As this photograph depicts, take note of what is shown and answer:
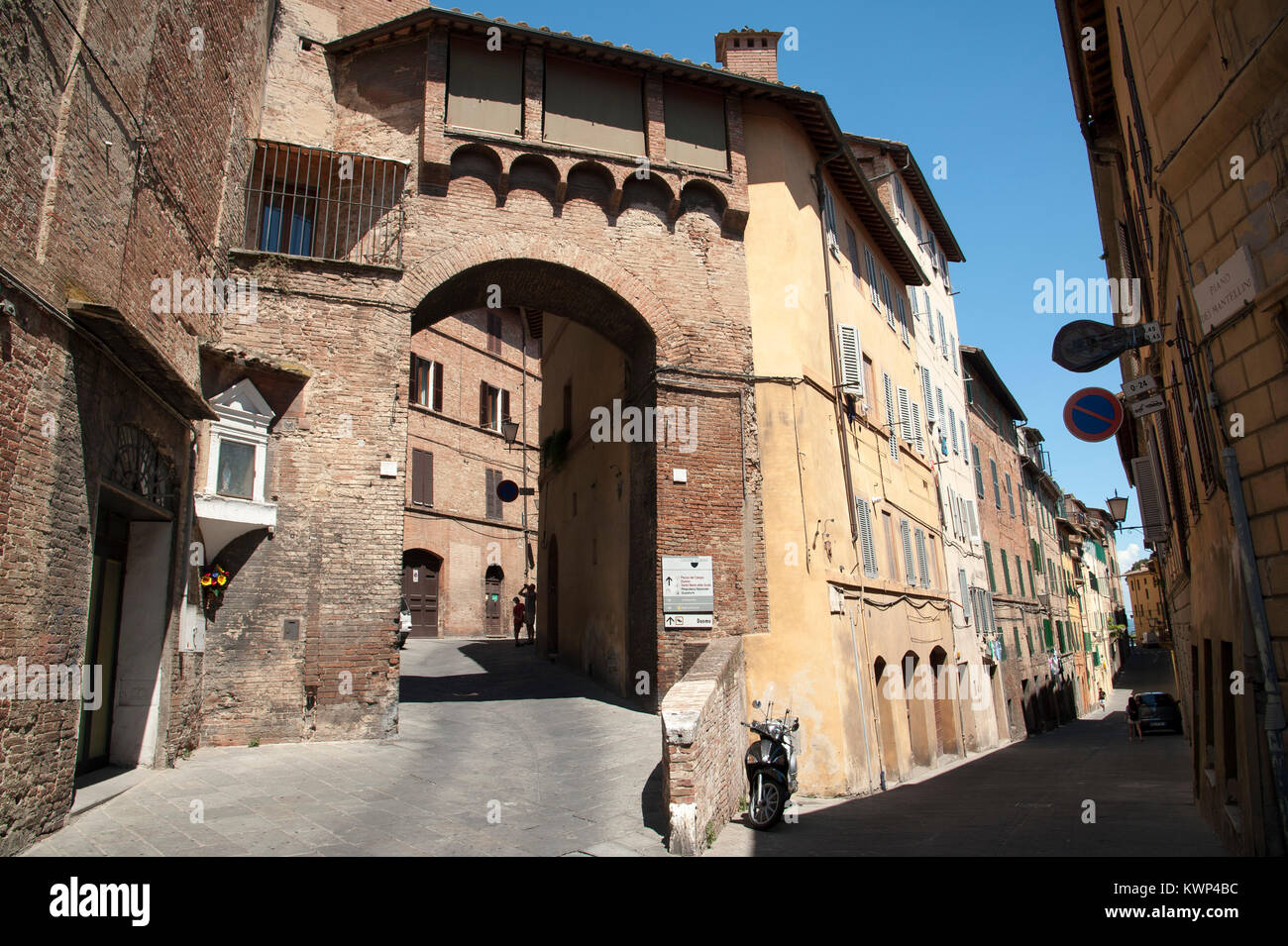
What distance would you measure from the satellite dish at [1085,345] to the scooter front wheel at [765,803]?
4855mm

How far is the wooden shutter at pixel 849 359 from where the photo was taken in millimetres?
14414

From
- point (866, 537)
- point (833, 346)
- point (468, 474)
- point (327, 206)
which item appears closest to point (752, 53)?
point (833, 346)

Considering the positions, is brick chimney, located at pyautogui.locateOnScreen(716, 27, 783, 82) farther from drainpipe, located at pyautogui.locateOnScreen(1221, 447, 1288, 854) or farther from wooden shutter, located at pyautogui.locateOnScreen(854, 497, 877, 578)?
drainpipe, located at pyautogui.locateOnScreen(1221, 447, 1288, 854)

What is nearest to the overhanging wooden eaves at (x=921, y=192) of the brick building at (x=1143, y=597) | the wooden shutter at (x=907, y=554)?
the wooden shutter at (x=907, y=554)

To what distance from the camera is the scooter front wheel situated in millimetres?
8031

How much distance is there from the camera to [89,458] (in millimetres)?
6969

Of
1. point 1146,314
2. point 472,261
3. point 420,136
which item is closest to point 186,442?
point 472,261

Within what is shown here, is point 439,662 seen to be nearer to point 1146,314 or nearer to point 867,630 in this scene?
point 867,630

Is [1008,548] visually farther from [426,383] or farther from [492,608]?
[426,383]

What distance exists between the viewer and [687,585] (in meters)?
11.8

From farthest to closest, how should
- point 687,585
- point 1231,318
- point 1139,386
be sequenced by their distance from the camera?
point 687,585 < point 1139,386 < point 1231,318

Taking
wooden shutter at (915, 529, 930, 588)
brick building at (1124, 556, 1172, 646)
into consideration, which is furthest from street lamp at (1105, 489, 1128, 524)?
brick building at (1124, 556, 1172, 646)

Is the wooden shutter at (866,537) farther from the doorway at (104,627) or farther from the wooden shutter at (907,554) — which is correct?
the doorway at (104,627)

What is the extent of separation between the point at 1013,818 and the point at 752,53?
13951mm
